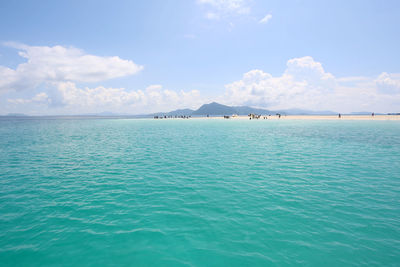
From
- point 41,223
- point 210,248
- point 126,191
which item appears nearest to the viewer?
point 210,248

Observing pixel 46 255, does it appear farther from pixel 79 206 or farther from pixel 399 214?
pixel 399 214

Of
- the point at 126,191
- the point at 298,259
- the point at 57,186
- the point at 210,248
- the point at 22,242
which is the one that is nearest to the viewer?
the point at 298,259

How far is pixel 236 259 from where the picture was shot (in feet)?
25.0

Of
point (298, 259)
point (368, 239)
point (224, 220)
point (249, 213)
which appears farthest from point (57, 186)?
point (368, 239)

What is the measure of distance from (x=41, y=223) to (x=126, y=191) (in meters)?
5.15

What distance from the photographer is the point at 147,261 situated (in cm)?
761

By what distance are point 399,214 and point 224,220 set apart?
1017 centimetres

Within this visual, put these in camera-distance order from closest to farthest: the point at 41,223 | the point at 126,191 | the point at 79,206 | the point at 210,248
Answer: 1. the point at 210,248
2. the point at 41,223
3. the point at 79,206
4. the point at 126,191

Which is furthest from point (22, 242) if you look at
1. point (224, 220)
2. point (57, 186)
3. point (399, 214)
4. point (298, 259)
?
point (399, 214)

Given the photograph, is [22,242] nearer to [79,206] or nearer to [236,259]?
[79,206]

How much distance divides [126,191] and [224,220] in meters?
8.18

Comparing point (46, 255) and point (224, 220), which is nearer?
point (46, 255)

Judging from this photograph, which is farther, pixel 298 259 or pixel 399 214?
pixel 399 214

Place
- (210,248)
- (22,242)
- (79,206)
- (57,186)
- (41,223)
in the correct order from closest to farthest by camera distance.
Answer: (210,248)
(22,242)
(41,223)
(79,206)
(57,186)
